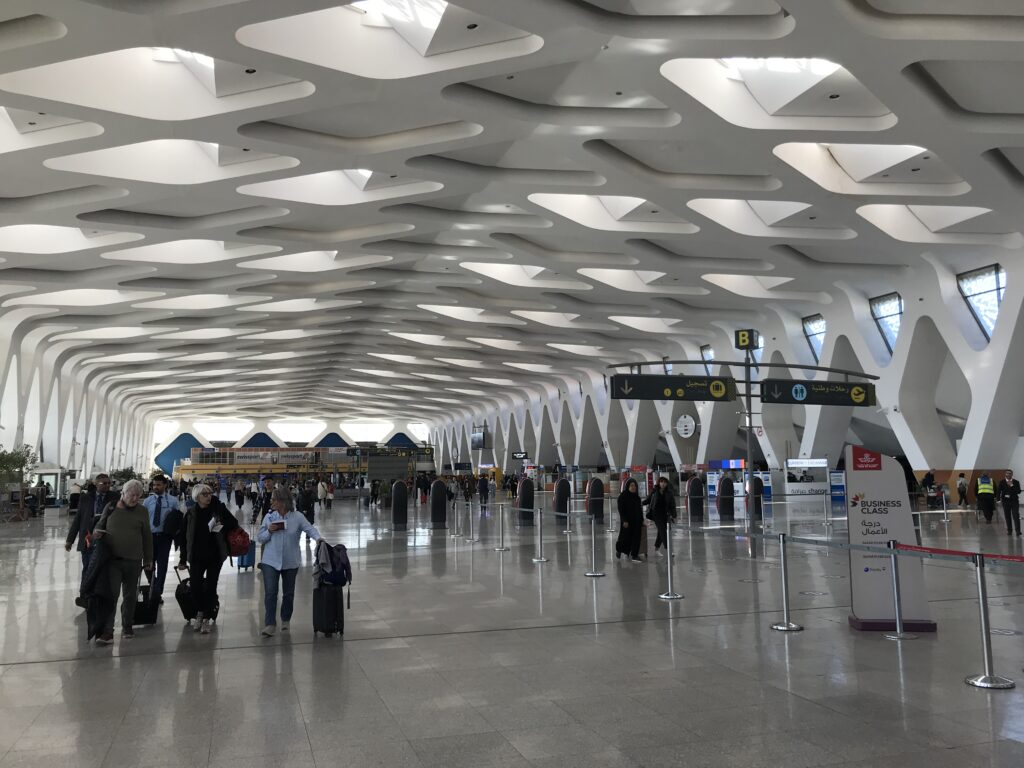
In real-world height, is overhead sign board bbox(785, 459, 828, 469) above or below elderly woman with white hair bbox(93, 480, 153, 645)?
above

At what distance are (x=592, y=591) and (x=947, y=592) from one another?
3.91m

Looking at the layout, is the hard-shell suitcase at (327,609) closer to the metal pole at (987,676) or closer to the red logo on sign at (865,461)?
the red logo on sign at (865,461)

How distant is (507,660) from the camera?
620 centimetres

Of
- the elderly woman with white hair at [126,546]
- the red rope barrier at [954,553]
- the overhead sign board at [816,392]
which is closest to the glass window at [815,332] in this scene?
the overhead sign board at [816,392]

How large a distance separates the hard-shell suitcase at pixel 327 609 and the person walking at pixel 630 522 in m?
6.27

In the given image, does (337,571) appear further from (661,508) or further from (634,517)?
(661,508)

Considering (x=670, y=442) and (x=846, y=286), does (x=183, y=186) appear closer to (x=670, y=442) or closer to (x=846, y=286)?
(x=846, y=286)

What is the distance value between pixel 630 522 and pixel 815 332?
68.8 feet

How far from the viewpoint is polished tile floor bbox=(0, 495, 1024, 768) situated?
165 inches

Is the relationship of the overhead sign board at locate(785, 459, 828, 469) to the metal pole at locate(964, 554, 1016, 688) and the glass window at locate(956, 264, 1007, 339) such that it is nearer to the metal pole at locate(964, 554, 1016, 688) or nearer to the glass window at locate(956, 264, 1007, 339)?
the glass window at locate(956, 264, 1007, 339)

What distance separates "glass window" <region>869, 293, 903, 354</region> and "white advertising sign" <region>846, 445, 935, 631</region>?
20.9m

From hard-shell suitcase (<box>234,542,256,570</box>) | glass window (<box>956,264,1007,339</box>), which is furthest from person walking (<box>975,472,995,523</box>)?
hard-shell suitcase (<box>234,542,256,570</box>)

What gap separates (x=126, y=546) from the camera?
707 centimetres

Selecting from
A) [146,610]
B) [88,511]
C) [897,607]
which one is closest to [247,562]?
[88,511]
